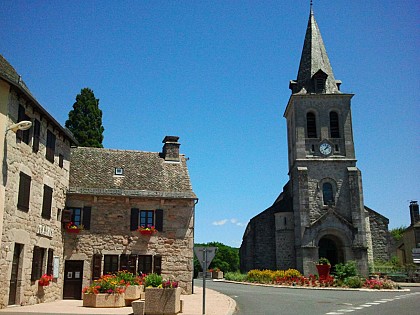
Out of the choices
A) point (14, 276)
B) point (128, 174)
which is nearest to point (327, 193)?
point (128, 174)

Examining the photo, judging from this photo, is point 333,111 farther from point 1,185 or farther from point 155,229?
point 1,185

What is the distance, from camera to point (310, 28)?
45688mm

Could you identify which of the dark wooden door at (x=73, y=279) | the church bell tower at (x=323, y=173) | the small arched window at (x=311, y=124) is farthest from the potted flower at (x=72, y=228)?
the small arched window at (x=311, y=124)

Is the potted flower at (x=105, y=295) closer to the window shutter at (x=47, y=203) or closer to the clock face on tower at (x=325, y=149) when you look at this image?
the window shutter at (x=47, y=203)

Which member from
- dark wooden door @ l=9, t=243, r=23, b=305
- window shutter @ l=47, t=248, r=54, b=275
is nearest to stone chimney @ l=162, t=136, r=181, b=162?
window shutter @ l=47, t=248, r=54, b=275

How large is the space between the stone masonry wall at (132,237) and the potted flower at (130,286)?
4554 mm

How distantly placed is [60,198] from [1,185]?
22.0 ft

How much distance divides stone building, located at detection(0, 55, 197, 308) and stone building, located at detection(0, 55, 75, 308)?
0.12 feet

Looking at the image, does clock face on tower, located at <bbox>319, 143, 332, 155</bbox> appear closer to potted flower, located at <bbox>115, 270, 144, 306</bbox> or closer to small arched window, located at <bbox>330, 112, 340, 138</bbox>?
small arched window, located at <bbox>330, 112, 340, 138</bbox>

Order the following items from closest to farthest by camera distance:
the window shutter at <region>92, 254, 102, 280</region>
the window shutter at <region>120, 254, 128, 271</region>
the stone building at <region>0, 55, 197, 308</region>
Result: 1. the stone building at <region>0, 55, 197, 308</region>
2. the window shutter at <region>92, 254, 102, 280</region>
3. the window shutter at <region>120, 254, 128, 271</region>

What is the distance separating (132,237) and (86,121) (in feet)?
55.3

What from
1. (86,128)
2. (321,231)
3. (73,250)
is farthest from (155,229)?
(321,231)

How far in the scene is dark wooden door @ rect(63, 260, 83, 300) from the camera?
2125 cm

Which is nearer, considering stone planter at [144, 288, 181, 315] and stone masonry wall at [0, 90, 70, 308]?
stone planter at [144, 288, 181, 315]
